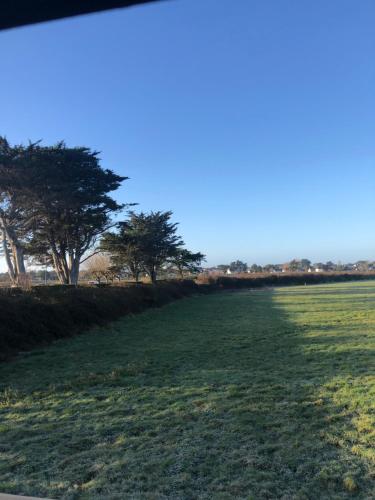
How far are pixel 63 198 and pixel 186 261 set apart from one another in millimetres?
19962

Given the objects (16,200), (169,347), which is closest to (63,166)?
(16,200)

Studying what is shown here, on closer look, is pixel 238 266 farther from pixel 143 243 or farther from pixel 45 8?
pixel 45 8

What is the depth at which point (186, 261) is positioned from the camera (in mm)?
36406

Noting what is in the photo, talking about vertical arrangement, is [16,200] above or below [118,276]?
above

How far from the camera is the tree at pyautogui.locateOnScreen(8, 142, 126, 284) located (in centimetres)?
1661

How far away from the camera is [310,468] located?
9.18 feet

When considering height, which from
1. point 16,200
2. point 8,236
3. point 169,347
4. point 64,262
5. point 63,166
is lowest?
point 169,347

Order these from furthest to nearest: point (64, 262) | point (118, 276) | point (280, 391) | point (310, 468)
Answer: point (118, 276), point (64, 262), point (280, 391), point (310, 468)

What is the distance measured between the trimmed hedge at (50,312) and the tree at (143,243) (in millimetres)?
9237

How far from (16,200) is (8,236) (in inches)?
85.3

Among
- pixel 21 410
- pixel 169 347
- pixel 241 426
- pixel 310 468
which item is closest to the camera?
pixel 310 468

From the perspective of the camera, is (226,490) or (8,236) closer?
(226,490)

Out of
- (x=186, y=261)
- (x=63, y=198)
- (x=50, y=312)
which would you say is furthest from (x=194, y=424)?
(x=186, y=261)

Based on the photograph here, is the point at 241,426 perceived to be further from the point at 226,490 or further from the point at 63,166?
the point at 63,166
